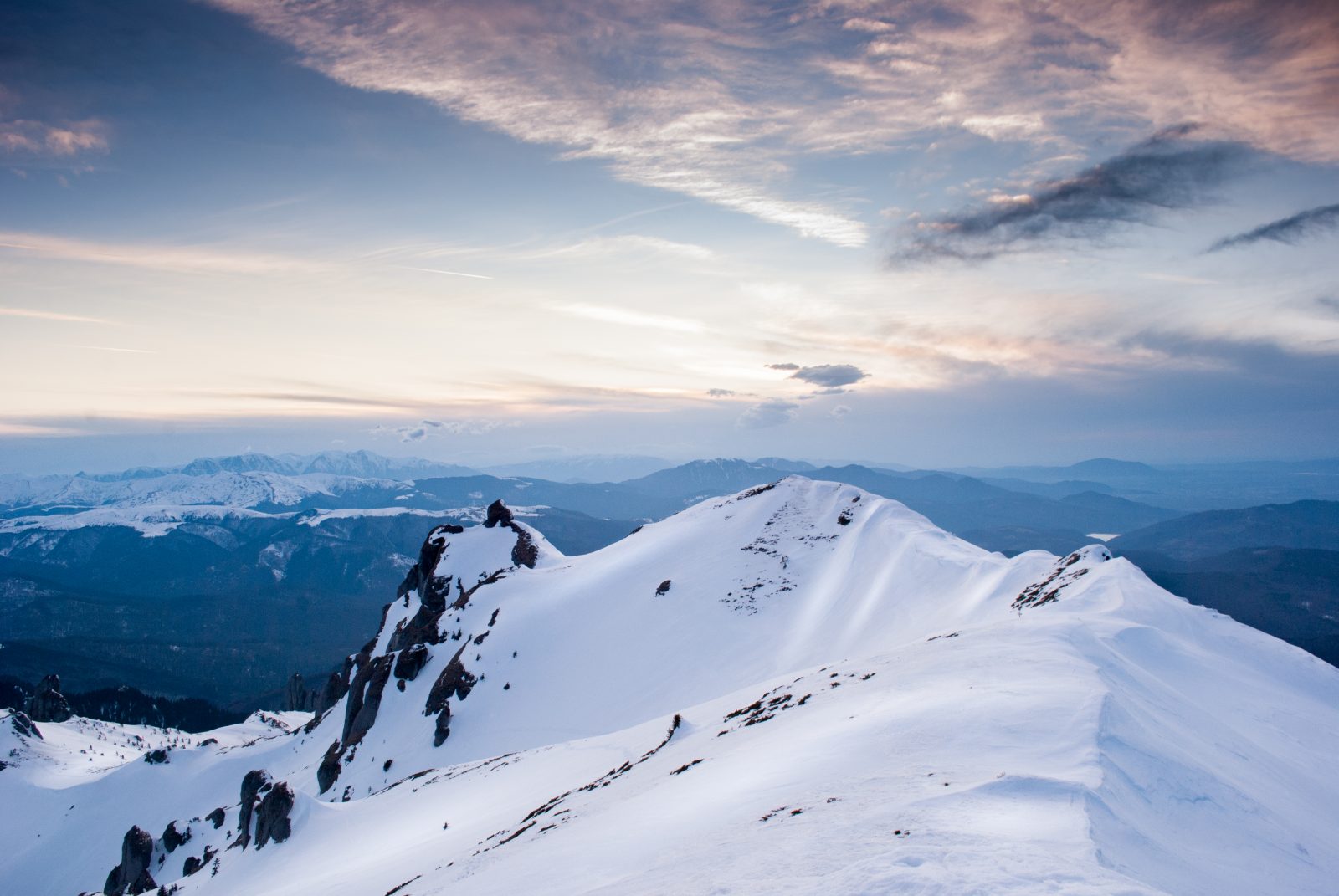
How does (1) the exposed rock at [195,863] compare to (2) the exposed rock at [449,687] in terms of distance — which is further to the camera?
(2) the exposed rock at [449,687]

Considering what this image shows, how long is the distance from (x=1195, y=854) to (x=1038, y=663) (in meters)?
11.0

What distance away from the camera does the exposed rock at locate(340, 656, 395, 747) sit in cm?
7781

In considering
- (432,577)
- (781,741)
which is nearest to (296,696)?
(432,577)

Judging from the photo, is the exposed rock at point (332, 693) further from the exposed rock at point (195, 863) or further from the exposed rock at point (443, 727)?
the exposed rock at point (443, 727)

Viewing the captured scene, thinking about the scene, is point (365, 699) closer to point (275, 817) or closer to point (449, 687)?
point (449, 687)

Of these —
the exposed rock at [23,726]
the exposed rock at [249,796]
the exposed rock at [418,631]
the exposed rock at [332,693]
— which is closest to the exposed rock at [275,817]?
the exposed rock at [249,796]

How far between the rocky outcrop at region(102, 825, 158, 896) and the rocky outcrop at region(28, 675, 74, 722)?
140 m

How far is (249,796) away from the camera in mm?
62875

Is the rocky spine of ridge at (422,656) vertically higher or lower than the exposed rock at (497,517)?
lower

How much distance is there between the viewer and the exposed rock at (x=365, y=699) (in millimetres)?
77812

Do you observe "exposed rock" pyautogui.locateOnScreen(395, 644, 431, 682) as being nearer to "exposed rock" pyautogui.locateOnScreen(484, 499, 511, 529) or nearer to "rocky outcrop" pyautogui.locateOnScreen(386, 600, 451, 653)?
"rocky outcrop" pyautogui.locateOnScreen(386, 600, 451, 653)

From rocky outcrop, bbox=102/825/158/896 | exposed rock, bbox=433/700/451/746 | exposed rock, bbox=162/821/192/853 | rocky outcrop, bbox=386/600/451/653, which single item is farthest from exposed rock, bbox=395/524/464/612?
rocky outcrop, bbox=102/825/158/896

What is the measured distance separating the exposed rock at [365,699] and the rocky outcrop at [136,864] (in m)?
21.4

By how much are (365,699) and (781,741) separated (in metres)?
74.7
